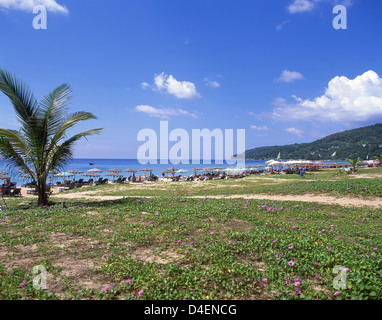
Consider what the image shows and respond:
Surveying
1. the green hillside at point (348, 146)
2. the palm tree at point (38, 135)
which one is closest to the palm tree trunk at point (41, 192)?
the palm tree at point (38, 135)

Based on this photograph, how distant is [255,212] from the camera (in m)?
8.52

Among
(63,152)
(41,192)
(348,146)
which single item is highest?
(348,146)

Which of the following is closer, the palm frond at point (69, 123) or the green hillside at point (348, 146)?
the palm frond at point (69, 123)

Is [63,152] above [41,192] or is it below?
above

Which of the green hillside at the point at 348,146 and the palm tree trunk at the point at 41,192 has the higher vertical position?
the green hillside at the point at 348,146

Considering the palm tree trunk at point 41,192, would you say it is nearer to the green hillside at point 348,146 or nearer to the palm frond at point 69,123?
the palm frond at point 69,123

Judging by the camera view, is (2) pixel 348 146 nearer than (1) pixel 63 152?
No

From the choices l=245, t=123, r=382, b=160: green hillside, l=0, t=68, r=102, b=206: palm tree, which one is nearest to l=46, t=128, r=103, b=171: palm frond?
l=0, t=68, r=102, b=206: palm tree

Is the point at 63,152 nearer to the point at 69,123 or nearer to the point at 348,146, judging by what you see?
the point at 69,123

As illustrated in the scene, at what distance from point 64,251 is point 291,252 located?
476cm

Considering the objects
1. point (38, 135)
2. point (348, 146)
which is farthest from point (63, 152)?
point (348, 146)

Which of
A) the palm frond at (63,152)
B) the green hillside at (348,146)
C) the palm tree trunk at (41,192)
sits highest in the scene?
the green hillside at (348,146)

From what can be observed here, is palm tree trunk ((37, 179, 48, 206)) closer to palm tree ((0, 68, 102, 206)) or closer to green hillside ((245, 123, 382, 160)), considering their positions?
palm tree ((0, 68, 102, 206))
